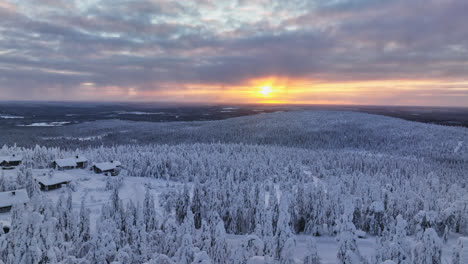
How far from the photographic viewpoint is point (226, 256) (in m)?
22.7

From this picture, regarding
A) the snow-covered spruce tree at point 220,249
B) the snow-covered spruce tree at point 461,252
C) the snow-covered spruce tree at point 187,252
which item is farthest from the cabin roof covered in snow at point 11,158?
the snow-covered spruce tree at point 461,252

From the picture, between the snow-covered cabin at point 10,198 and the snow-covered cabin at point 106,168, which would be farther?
the snow-covered cabin at point 106,168

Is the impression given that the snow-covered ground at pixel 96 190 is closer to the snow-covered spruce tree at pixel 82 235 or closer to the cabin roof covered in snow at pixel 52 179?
the cabin roof covered in snow at pixel 52 179

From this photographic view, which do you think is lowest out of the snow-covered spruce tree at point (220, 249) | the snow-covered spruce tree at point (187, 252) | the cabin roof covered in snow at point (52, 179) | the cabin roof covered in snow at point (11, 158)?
the cabin roof covered in snow at point (52, 179)

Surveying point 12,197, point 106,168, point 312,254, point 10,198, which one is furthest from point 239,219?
point 106,168

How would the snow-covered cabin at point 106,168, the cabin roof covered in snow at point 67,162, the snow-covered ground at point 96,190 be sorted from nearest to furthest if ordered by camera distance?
1. the snow-covered ground at point 96,190
2. the snow-covered cabin at point 106,168
3. the cabin roof covered in snow at point 67,162

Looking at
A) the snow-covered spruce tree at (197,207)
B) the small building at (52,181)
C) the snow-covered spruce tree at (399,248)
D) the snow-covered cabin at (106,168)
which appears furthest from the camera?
the snow-covered cabin at (106,168)

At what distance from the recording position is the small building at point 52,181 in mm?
52750

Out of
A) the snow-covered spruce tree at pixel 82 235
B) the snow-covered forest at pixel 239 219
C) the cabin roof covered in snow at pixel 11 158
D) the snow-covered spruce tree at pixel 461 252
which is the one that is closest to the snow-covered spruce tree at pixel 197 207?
the snow-covered forest at pixel 239 219

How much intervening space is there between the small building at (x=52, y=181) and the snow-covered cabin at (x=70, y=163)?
18449mm

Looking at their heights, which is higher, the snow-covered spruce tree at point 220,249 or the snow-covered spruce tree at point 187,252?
the snow-covered spruce tree at point 187,252

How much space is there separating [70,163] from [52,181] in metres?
22.0

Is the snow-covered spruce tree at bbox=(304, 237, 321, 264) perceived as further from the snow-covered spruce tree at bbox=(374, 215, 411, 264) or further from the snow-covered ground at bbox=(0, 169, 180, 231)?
the snow-covered ground at bbox=(0, 169, 180, 231)

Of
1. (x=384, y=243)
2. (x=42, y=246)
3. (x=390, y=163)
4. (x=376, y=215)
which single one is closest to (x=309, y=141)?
(x=390, y=163)
